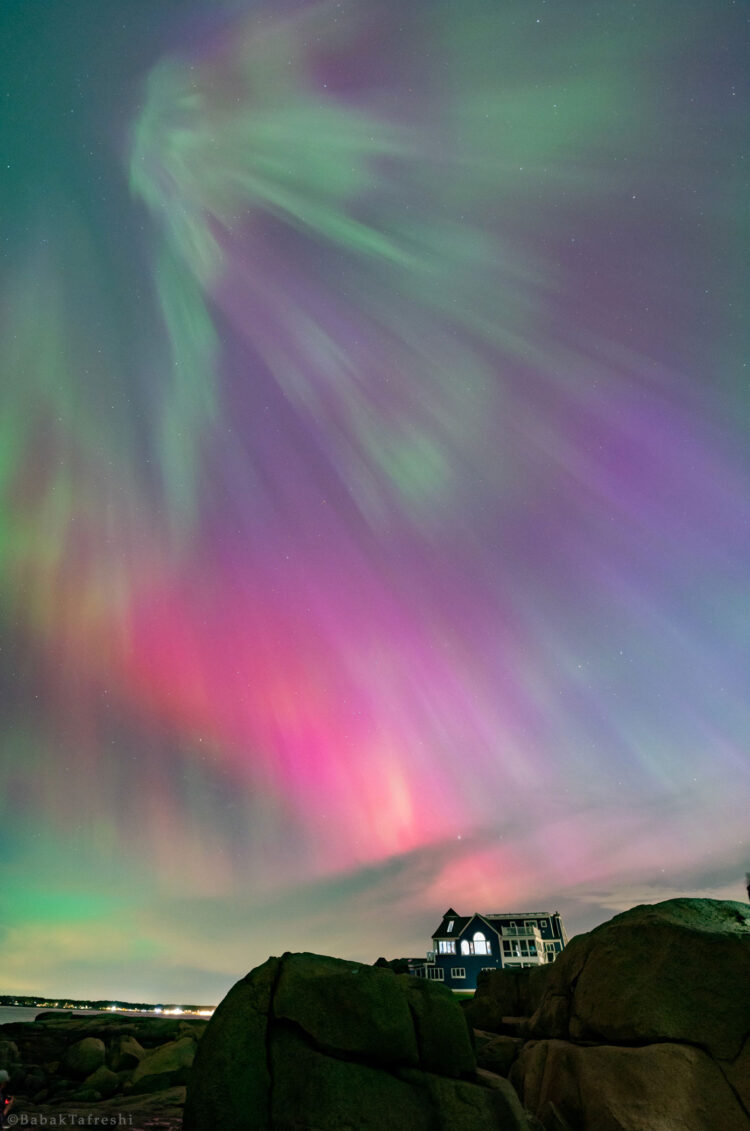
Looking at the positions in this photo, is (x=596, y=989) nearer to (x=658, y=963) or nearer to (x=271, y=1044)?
(x=658, y=963)

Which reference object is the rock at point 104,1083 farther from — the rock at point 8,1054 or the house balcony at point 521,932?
the house balcony at point 521,932

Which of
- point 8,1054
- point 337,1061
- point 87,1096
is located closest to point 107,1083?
point 87,1096

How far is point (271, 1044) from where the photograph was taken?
11914 mm

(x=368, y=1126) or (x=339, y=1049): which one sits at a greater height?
(x=339, y=1049)

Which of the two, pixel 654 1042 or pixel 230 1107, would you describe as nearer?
pixel 230 1107

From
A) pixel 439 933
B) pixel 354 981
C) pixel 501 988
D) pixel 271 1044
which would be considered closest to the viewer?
pixel 271 1044

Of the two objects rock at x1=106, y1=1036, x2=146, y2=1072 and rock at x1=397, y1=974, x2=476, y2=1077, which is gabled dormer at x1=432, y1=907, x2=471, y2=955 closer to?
rock at x1=106, y1=1036, x2=146, y2=1072

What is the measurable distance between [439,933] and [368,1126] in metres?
77.9

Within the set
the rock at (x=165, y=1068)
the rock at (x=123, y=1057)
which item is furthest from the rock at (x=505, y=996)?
the rock at (x=123, y=1057)

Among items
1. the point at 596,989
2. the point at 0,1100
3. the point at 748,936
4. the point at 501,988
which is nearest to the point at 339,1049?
the point at 596,989

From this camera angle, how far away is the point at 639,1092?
1260 cm

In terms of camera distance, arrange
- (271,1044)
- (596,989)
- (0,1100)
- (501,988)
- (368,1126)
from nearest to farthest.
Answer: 1. (368,1126)
2. (271,1044)
3. (0,1100)
4. (596,989)
5. (501,988)

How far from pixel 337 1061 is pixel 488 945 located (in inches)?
2900

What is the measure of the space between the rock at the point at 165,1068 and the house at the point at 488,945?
5611 cm
